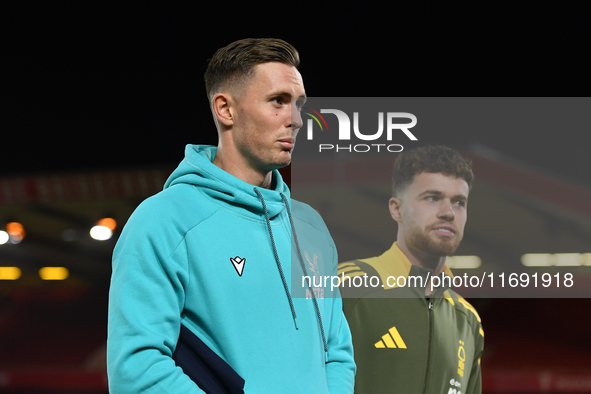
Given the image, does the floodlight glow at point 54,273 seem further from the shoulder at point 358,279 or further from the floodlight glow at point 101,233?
the shoulder at point 358,279

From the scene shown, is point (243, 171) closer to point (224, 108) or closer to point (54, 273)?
point (224, 108)

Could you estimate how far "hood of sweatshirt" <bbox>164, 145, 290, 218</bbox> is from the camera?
1.30m

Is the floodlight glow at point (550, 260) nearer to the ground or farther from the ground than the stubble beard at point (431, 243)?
farther from the ground

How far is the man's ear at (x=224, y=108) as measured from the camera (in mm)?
1365

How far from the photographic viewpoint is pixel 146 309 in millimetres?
1131

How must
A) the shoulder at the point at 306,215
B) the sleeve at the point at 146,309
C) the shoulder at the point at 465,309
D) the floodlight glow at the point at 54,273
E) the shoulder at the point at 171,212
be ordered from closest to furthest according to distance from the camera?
the sleeve at the point at 146,309 < the shoulder at the point at 171,212 < the shoulder at the point at 306,215 < the shoulder at the point at 465,309 < the floodlight glow at the point at 54,273

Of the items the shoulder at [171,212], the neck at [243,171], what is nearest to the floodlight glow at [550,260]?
the neck at [243,171]

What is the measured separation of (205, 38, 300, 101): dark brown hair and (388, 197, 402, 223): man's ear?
57cm

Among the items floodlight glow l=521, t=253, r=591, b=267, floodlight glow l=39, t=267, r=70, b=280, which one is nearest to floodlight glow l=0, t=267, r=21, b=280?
floodlight glow l=39, t=267, r=70, b=280

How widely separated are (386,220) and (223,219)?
0.66 m

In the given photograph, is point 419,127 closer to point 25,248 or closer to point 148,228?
point 148,228

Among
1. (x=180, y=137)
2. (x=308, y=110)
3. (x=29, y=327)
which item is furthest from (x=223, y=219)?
(x=29, y=327)

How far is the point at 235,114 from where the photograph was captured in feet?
4.46

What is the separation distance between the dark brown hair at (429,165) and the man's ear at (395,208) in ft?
0.07
